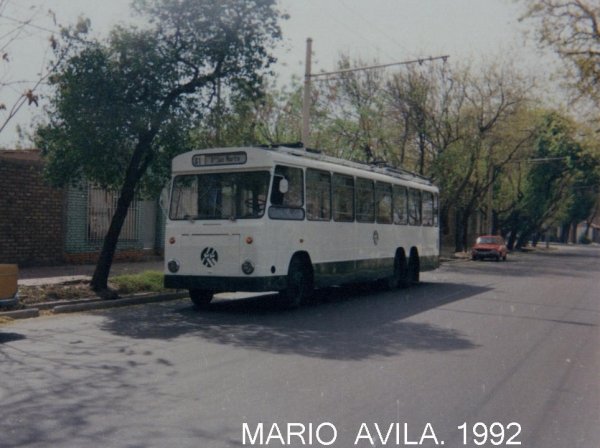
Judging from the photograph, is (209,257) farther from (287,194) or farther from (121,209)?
(121,209)

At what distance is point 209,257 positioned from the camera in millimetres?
12711

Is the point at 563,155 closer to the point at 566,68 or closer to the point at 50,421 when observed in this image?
the point at 566,68

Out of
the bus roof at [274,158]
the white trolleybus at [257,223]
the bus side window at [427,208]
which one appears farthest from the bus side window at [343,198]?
the bus side window at [427,208]

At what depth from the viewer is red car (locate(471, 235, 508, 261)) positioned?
3912 cm

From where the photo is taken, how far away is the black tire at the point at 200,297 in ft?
44.8

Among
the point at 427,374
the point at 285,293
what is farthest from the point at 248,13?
the point at 427,374

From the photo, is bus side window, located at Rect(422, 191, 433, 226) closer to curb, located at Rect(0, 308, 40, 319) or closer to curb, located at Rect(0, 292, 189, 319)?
curb, located at Rect(0, 292, 189, 319)

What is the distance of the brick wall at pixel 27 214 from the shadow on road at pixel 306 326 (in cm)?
709

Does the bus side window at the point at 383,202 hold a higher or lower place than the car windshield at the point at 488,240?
higher

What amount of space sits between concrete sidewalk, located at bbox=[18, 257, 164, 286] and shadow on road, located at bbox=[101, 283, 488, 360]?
3631 mm

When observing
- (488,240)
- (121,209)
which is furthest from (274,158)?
(488,240)

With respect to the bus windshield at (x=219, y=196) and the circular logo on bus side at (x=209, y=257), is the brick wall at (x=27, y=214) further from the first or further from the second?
the circular logo on bus side at (x=209, y=257)

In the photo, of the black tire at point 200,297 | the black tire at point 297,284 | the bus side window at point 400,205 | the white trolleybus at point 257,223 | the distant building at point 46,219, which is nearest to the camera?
the white trolleybus at point 257,223

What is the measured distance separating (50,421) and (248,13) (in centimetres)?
1092
